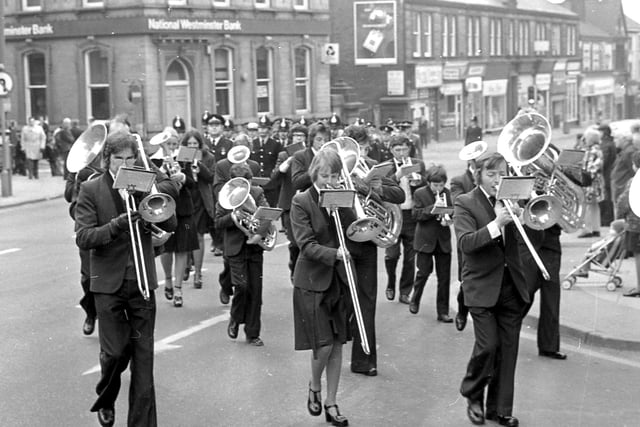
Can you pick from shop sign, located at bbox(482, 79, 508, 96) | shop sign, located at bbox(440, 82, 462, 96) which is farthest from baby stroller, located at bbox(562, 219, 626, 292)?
shop sign, located at bbox(482, 79, 508, 96)

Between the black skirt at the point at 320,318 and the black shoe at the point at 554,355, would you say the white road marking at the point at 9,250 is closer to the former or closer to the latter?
the black shoe at the point at 554,355

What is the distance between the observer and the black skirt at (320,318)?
781 cm

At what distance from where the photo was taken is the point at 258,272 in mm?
10641

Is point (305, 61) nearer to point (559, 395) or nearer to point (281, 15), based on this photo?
point (281, 15)

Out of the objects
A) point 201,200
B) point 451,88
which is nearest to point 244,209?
point 201,200

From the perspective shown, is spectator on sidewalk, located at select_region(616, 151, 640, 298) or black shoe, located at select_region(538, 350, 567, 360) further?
spectator on sidewalk, located at select_region(616, 151, 640, 298)

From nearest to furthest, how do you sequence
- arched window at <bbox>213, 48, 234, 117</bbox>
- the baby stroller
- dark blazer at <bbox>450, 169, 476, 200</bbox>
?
1. dark blazer at <bbox>450, 169, 476, 200</bbox>
2. the baby stroller
3. arched window at <bbox>213, 48, 234, 117</bbox>

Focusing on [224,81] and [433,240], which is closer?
[433,240]

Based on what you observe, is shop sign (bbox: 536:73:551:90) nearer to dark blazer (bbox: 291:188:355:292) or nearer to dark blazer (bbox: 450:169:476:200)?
dark blazer (bbox: 450:169:476:200)

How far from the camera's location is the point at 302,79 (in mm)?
43750

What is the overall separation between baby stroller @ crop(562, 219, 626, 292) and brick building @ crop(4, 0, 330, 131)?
2318 cm

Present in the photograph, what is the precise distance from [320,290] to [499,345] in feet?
4.34

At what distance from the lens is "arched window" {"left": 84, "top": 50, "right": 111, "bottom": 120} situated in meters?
36.4

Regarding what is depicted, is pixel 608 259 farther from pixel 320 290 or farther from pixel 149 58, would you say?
pixel 149 58
